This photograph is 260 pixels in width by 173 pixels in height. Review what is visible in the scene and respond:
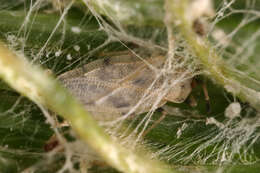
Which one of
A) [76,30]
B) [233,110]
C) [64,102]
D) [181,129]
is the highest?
[76,30]

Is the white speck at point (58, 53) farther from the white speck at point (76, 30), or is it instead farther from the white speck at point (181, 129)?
the white speck at point (181, 129)

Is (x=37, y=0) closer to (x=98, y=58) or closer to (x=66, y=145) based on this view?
(x=98, y=58)

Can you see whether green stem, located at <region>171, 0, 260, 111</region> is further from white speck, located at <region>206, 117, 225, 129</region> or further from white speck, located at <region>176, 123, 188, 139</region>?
white speck, located at <region>176, 123, 188, 139</region>

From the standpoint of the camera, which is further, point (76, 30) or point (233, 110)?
point (76, 30)

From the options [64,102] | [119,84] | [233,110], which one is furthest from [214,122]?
[64,102]

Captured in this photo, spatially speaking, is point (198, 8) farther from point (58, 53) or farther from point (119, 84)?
point (58, 53)

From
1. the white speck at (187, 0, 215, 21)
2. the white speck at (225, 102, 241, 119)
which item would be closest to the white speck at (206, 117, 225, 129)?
the white speck at (225, 102, 241, 119)

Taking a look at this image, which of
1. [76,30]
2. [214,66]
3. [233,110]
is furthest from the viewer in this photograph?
[76,30]
